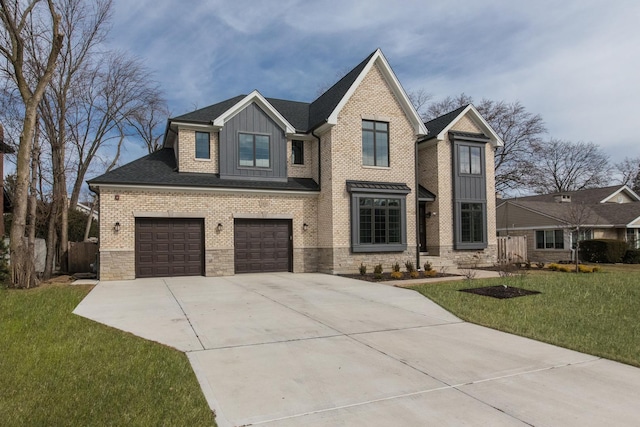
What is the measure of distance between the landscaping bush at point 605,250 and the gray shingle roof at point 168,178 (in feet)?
65.1

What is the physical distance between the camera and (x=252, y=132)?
17.8 m

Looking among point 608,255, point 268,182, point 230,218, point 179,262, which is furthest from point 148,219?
point 608,255

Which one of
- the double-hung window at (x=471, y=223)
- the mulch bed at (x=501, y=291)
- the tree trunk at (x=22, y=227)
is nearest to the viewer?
the mulch bed at (x=501, y=291)

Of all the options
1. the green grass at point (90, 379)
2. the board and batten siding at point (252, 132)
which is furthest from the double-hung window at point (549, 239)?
the green grass at point (90, 379)

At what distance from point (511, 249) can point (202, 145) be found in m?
16.5

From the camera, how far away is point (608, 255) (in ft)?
87.0

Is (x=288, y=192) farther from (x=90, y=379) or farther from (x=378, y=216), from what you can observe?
(x=90, y=379)

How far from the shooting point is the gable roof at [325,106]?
1728 centimetres

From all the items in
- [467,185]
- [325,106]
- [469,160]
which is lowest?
[467,185]

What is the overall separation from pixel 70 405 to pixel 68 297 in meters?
7.56

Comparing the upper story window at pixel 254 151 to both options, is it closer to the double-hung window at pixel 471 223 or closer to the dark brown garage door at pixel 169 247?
the dark brown garage door at pixel 169 247

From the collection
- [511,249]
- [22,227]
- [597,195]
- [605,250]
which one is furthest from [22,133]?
[597,195]

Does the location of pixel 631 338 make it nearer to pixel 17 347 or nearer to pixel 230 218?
pixel 17 347

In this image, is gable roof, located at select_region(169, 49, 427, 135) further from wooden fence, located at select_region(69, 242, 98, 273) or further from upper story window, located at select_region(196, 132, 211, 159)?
wooden fence, located at select_region(69, 242, 98, 273)
